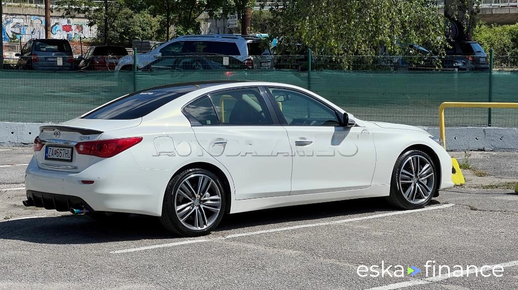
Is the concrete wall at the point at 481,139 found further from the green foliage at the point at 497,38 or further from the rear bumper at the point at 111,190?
the green foliage at the point at 497,38

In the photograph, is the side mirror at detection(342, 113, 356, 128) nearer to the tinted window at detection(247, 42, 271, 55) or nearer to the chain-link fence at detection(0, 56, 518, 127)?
the chain-link fence at detection(0, 56, 518, 127)

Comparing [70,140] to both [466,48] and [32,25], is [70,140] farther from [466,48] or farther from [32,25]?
[32,25]

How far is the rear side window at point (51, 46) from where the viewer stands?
1325 inches

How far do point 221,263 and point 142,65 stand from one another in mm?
11891

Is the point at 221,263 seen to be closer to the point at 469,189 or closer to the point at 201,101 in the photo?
the point at 201,101

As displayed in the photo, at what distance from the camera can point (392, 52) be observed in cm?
1942

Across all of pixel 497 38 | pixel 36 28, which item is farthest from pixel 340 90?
pixel 36 28

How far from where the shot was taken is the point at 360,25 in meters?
19.0

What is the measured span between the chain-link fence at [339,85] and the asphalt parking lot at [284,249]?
6.29 metres

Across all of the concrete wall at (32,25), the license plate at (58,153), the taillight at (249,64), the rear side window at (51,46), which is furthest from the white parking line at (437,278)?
the concrete wall at (32,25)

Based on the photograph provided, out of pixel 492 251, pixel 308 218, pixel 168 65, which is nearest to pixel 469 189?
pixel 308 218

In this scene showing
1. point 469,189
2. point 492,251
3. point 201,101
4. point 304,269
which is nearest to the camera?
point 304,269

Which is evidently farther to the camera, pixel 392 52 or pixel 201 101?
pixel 392 52

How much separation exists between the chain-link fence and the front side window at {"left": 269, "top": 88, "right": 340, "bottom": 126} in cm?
750
